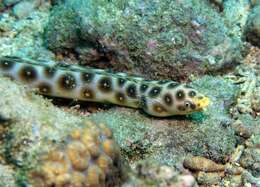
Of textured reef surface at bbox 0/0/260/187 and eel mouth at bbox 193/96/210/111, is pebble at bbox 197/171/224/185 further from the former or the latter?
eel mouth at bbox 193/96/210/111

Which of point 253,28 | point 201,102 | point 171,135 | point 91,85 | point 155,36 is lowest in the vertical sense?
point 171,135

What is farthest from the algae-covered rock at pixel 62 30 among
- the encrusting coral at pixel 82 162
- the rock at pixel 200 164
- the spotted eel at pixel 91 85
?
the encrusting coral at pixel 82 162

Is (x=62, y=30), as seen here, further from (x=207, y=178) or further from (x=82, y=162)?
(x=82, y=162)

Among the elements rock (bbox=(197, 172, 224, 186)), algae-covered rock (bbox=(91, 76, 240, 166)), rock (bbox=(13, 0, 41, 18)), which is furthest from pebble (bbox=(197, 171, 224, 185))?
rock (bbox=(13, 0, 41, 18))

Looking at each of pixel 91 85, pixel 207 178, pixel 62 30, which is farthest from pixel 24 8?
pixel 207 178

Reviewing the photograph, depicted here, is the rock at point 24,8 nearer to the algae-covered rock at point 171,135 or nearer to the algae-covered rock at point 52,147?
the algae-covered rock at point 171,135

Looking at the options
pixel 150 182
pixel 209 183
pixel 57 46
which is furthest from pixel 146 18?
pixel 150 182
